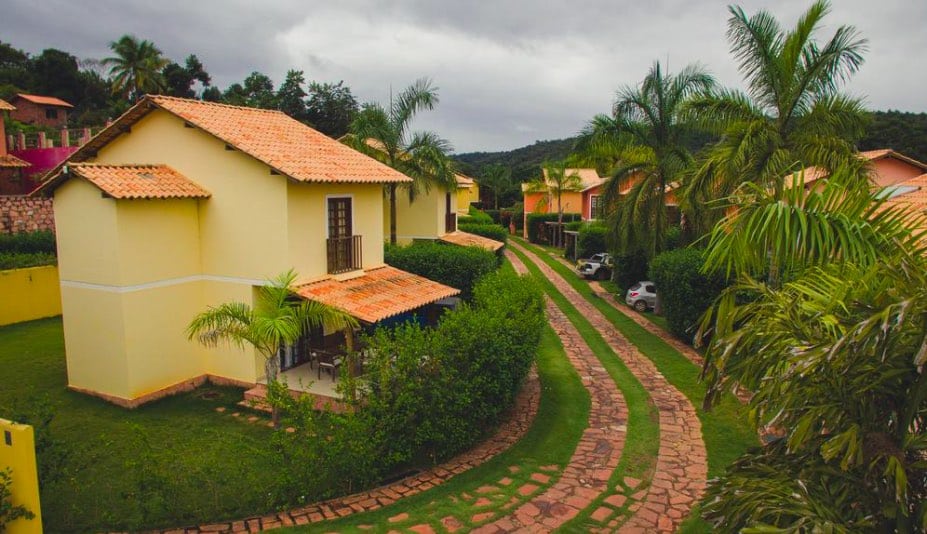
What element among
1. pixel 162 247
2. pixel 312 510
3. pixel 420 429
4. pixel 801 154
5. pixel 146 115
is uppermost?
pixel 146 115

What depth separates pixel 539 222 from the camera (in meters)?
58.4

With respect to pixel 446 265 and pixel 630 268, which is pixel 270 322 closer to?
pixel 446 265

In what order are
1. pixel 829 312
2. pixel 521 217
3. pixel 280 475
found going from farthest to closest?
pixel 521 217, pixel 280 475, pixel 829 312

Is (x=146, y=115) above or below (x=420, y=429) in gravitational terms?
above

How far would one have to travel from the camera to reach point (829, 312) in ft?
16.6

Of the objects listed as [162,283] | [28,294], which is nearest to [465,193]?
[28,294]

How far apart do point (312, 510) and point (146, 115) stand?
11.9 m

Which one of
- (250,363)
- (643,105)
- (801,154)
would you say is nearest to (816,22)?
(801,154)

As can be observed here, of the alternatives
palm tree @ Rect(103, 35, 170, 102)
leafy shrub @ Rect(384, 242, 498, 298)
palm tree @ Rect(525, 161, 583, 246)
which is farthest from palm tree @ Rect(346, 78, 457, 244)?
palm tree @ Rect(103, 35, 170, 102)

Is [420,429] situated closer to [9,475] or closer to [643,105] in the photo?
[9,475]

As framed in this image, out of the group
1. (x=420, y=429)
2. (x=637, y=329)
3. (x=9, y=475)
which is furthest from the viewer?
(x=637, y=329)

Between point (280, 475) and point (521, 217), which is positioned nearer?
point (280, 475)

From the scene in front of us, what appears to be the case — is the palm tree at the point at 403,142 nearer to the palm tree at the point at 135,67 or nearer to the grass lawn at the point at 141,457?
the grass lawn at the point at 141,457

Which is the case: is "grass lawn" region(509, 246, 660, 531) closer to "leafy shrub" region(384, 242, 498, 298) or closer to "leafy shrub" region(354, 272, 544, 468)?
"leafy shrub" region(354, 272, 544, 468)
